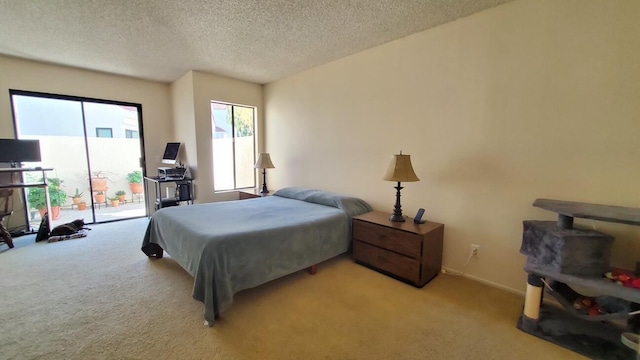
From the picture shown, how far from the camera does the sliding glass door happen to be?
3.68 m

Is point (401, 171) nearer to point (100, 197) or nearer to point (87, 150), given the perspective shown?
point (87, 150)

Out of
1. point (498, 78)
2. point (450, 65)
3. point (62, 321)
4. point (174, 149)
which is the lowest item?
point (62, 321)

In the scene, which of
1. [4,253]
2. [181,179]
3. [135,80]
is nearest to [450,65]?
[181,179]

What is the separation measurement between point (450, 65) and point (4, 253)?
210 inches

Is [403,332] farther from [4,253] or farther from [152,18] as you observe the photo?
[4,253]

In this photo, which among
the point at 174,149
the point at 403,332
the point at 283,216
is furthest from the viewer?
the point at 174,149

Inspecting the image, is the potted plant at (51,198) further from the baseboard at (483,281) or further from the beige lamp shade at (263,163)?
the baseboard at (483,281)

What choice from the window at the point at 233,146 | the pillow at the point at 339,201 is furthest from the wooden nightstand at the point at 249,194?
the pillow at the point at 339,201

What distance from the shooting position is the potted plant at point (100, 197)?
423 centimetres

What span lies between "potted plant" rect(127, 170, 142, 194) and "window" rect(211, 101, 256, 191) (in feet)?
4.97

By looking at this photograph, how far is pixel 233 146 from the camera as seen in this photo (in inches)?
187

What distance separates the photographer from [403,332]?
5.44 ft

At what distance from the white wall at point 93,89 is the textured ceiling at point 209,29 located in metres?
0.22

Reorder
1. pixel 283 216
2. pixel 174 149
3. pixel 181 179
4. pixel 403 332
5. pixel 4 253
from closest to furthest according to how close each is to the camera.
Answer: pixel 403 332, pixel 283 216, pixel 4 253, pixel 181 179, pixel 174 149
